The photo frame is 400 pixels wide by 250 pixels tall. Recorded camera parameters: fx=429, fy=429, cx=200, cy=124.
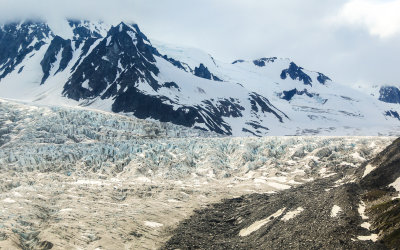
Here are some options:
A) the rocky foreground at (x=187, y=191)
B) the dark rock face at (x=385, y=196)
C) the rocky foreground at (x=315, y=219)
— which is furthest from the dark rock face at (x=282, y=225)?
the dark rock face at (x=385, y=196)

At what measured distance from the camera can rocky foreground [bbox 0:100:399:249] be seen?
49.9 metres

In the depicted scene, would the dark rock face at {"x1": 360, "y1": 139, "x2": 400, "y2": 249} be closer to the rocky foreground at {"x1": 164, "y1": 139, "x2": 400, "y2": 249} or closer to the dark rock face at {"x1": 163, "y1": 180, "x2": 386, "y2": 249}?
the rocky foreground at {"x1": 164, "y1": 139, "x2": 400, "y2": 249}

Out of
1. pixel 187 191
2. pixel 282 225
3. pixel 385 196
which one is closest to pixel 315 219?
pixel 282 225

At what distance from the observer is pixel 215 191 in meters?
80.1

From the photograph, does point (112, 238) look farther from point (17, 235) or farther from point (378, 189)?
point (378, 189)

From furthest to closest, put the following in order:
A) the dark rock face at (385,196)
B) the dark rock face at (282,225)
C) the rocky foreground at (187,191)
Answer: the rocky foreground at (187,191) → the dark rock face at (282,225) → the dark rock face at (385,196)

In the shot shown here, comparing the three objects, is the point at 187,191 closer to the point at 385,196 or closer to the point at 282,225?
the point at 282,225

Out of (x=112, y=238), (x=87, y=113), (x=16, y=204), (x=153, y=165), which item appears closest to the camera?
(x=112, y=238)

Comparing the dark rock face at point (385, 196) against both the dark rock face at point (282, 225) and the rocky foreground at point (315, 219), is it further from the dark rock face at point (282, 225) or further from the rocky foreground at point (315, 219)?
the dark rock face at point (282, 225)

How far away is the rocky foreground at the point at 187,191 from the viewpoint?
49.9 m

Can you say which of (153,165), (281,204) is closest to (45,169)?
(153,165)

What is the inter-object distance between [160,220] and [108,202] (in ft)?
38.8

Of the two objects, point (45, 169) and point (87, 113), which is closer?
point (45, 169)

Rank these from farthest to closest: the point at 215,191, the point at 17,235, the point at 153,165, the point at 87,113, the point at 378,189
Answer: the point at 87,113 → the point at 153,165 → the point at 215,191 → the point at 378,189 → the point at 17,235
